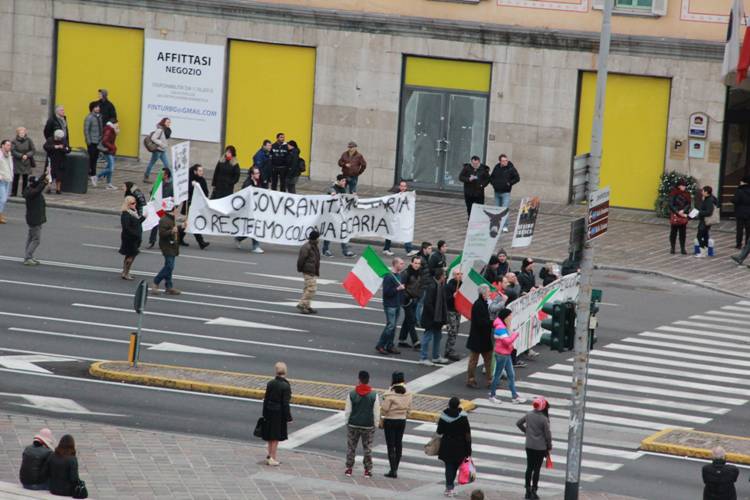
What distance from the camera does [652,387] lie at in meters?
25.2

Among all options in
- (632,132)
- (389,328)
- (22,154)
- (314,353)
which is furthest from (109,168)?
(389,328)

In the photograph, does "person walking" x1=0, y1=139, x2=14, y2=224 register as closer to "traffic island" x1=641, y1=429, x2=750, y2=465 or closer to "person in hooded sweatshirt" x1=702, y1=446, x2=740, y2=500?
"traffic island" x1=641, y1=429, x2=750, y2=465

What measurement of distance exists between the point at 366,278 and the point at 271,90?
17.6 metres

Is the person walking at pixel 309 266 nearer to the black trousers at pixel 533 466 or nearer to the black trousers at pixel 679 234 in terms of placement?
the black trousers at pixel 533 466

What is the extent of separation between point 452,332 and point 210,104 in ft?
65.1

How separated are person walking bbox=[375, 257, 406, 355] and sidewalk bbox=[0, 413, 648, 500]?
5319 millimetres

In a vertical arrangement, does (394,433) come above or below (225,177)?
below

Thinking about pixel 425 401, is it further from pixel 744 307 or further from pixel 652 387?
pixel 744 307

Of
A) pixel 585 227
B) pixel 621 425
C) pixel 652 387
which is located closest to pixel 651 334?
pixel 652 387

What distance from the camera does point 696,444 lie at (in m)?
21.8

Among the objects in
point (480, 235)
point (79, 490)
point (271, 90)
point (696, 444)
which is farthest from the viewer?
point (271, 90)

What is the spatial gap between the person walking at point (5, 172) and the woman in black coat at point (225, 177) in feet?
15.2

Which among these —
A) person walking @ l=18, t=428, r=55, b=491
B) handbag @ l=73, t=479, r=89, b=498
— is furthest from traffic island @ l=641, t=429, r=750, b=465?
person walking @ l=18, t=428, r=55, b=491

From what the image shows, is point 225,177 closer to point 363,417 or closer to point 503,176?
point 503,176
